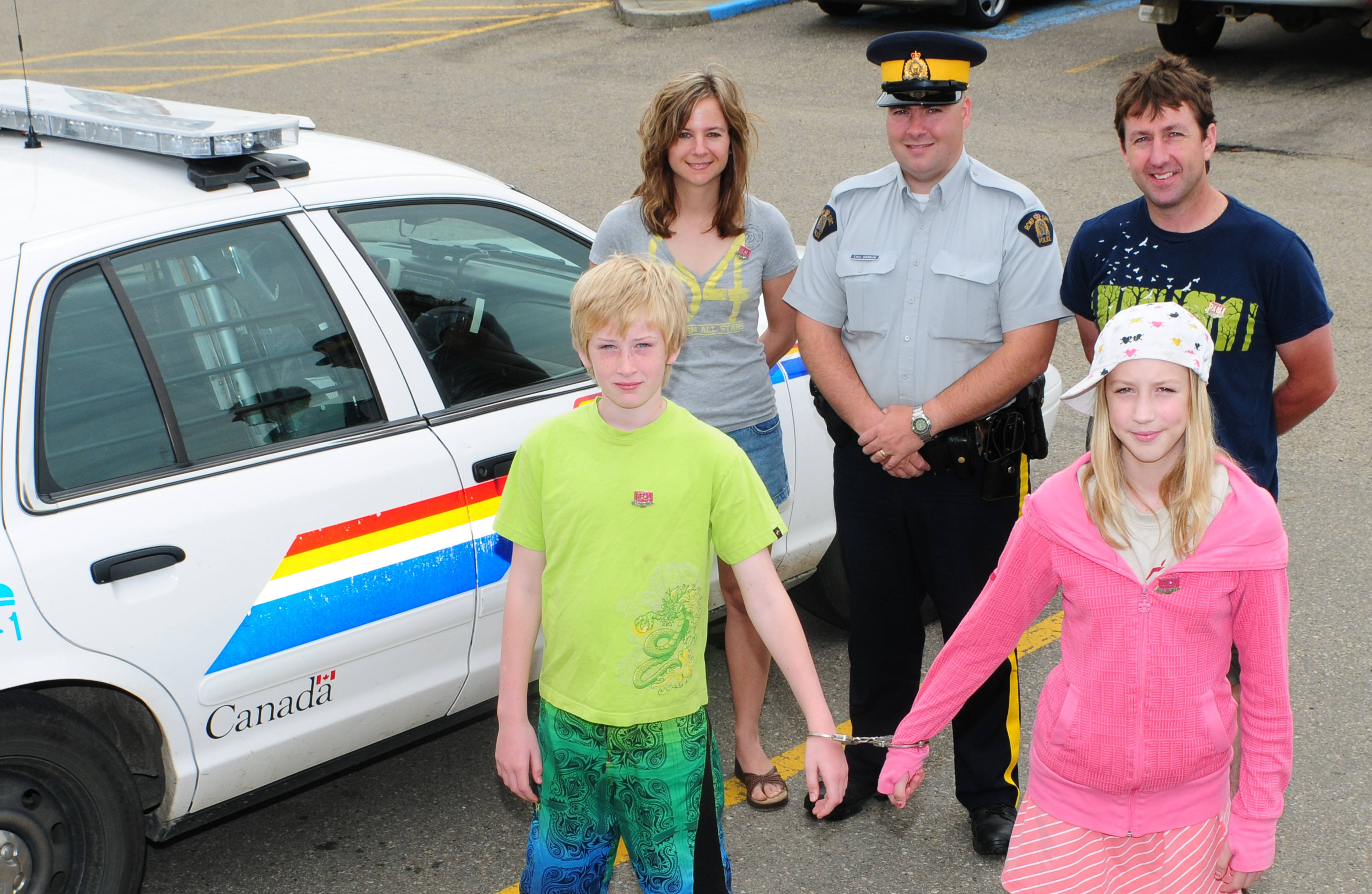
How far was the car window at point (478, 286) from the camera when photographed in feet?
11.8

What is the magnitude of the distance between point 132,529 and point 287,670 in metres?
0.49

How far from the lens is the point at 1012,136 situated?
11.1m

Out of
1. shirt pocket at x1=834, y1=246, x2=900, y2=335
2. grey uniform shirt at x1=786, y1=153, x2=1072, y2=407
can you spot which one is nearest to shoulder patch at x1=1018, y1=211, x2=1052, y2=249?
grey uniform shirt at x1=786, y1=153, x2=1072, y2=407

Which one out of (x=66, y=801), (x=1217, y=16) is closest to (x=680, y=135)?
(x=66, y=801)

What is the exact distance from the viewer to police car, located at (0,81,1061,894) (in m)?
2.91

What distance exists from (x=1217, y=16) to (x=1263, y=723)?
1204 centimetres

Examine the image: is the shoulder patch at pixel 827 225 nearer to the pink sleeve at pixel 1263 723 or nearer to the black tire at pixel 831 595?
the black tire at pixel 831 595

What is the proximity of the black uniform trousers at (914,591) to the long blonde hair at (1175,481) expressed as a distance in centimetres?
102

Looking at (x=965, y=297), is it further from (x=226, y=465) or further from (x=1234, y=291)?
(x=226, y=465)

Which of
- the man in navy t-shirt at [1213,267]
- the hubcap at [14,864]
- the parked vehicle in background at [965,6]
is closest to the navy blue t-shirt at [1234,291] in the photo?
the man in navy t-shirt at [1213,267]

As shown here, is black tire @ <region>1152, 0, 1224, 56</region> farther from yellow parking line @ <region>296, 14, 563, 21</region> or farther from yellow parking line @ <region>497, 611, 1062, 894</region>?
yellow parking line @ <region>497, 611, 1062, 894</region>

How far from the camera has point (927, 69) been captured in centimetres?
336

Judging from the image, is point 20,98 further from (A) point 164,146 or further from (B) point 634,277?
(B) point 634,277

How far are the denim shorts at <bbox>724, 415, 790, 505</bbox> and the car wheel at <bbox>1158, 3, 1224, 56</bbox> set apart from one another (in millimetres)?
10533
